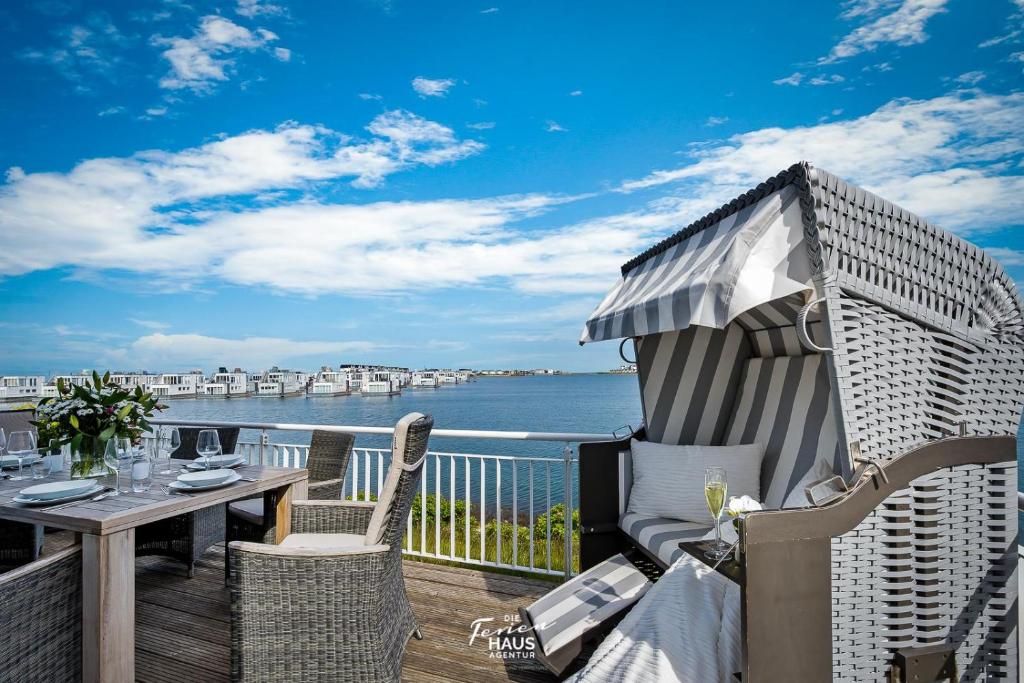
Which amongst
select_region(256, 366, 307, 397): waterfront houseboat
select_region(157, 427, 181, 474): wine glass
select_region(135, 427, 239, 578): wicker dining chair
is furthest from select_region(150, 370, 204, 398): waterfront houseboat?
select_region(135, 427, 239, 578): wicker dining chair

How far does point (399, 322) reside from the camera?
3431 centimetres

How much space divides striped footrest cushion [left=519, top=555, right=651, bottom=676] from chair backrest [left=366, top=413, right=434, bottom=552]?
0.79 m

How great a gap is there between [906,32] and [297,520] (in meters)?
16.8

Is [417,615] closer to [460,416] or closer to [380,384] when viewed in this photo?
[460,416]

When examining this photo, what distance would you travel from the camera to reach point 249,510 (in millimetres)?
3596

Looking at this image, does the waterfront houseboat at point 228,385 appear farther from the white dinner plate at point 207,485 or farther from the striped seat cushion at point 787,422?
the striped seat cushion at point 787,422

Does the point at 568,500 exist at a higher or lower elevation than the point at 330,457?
lower

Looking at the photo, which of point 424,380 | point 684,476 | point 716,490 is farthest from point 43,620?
point 424,380

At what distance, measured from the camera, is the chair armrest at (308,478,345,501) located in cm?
377

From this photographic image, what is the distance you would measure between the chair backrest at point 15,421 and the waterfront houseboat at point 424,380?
119 ft

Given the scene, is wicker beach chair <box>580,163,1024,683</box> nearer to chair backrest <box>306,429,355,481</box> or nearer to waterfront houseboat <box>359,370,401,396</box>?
chair backrest <box>306,429,355,481</box>

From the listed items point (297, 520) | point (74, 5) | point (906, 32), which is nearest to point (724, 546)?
point (297, 520)

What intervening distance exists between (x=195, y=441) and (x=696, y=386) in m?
3.98

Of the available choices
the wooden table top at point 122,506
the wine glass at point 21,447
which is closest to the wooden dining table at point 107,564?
the wooden table top at point 122,506
